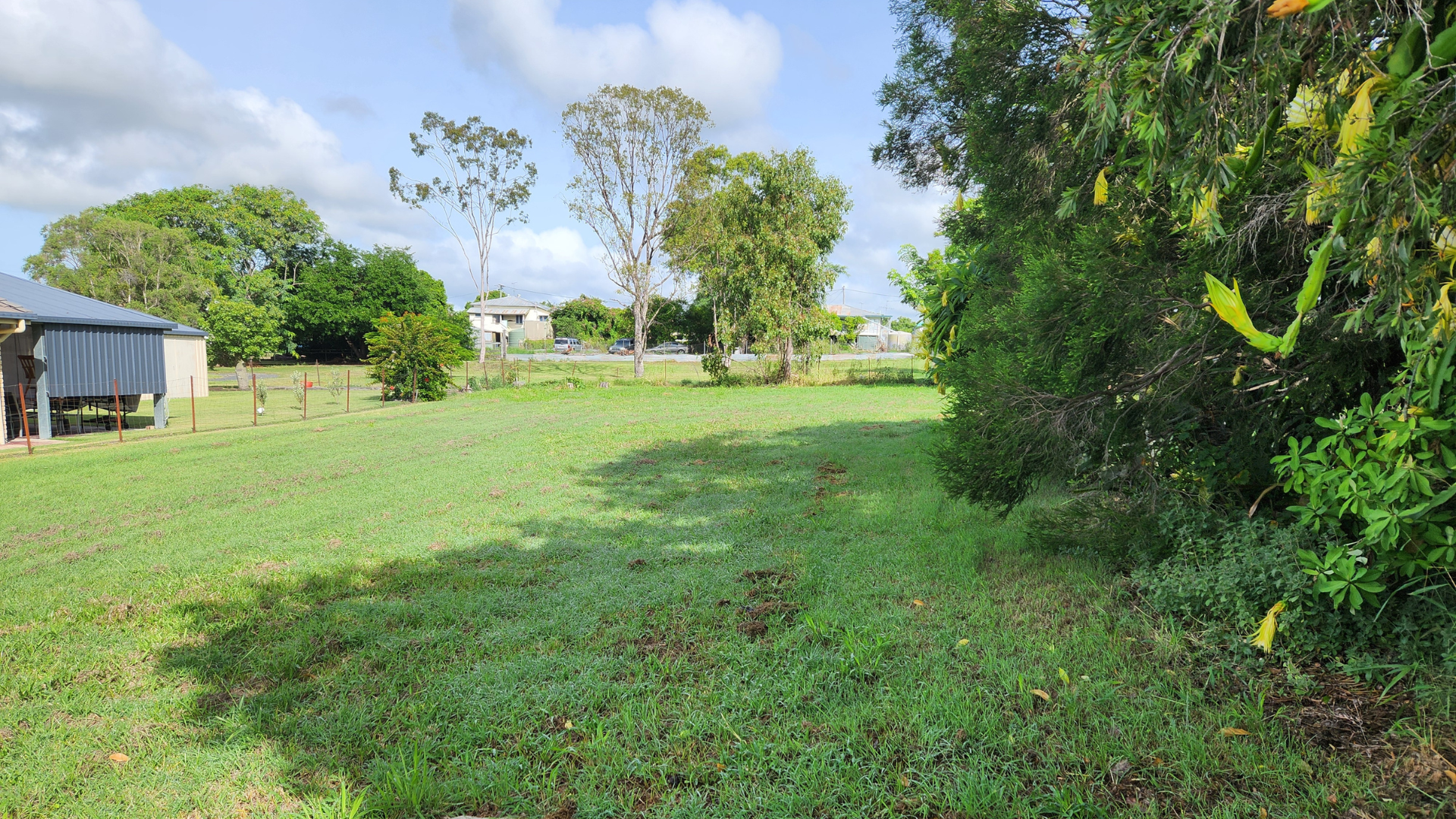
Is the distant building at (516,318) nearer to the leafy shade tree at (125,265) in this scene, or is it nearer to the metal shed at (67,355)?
the leafy shade tree at (125,265)

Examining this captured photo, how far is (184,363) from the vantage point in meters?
24.2

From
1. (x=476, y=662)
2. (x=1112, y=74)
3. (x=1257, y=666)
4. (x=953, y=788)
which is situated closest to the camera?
(x=1112, y=74)

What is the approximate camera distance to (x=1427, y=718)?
243 centimetres

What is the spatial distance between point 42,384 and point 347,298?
112 feet

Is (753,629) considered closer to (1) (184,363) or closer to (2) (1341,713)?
(2) (1341,713)

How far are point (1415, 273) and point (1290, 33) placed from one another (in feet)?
2.57

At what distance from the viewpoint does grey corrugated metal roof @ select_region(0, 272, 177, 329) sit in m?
14.6

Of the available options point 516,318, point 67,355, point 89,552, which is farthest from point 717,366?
point 516,318

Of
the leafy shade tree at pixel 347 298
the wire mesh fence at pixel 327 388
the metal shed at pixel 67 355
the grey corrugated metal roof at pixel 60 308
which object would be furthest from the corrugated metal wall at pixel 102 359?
the leafy shade tree at pixel 347 298

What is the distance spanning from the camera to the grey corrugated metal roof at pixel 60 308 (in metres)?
14.6

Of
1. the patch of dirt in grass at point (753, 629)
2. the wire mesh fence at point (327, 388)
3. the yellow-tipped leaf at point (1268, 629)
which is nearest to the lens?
the yellow-tipped leaf at point (1268, 629)

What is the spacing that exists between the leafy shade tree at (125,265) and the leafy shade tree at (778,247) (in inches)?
1049

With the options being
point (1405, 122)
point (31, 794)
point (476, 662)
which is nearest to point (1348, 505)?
point (1405, 122)

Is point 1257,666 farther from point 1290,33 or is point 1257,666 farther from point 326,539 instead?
point 326,539
